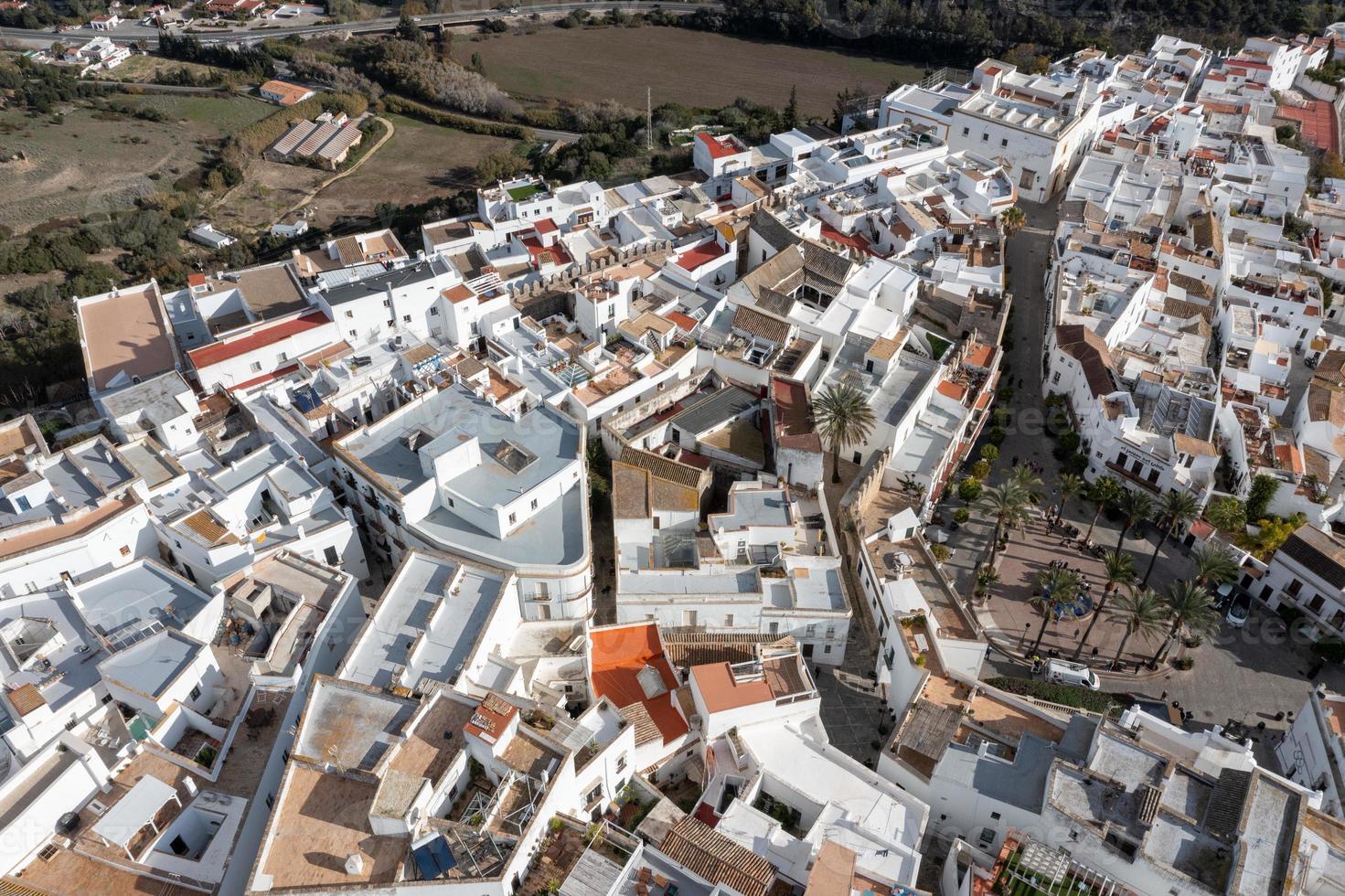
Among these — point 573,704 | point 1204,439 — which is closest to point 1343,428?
point 1204,439

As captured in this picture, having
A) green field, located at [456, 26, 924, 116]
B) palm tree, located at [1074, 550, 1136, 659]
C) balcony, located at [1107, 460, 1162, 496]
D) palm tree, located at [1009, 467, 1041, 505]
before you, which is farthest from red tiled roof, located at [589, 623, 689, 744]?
green field, located at [456, 26, 924, 116]

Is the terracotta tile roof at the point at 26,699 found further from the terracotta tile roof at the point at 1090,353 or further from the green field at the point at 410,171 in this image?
the green field at the point at 410,171

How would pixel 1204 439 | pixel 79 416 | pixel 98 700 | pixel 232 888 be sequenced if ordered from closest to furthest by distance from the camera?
pixel 232 888 < pixel 98 700 < pixel 1204 439 < pixel 79 416

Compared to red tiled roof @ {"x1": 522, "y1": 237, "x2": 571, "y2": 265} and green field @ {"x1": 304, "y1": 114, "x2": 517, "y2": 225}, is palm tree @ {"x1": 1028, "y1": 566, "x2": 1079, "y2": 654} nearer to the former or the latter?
red tiled roof @ {"x1": 522, "y1": 237, "x2": 571, "y2": 265}

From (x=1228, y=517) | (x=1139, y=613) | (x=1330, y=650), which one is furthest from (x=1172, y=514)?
(x=1330, y=650)

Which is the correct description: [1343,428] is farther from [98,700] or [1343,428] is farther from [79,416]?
[79,416]

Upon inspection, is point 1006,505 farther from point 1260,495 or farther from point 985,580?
point 1260,495
